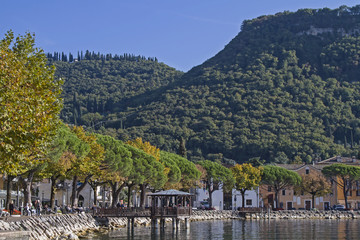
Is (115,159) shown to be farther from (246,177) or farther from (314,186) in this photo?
(314,186)

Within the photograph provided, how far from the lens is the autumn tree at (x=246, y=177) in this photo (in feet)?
392

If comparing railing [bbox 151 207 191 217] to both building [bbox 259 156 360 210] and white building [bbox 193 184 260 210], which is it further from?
building [bbox 259 156 360 210]

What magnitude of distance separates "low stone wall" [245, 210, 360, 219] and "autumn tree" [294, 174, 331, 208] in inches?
225

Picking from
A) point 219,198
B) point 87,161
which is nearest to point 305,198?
point 219,198

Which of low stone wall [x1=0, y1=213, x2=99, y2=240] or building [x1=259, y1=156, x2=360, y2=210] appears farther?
building [x1=259, y1=156, x2=360, y2=210]

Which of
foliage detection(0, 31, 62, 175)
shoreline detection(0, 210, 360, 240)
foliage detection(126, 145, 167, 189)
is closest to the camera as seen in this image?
foliage detection(0, 31, 62, 175)

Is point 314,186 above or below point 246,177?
below

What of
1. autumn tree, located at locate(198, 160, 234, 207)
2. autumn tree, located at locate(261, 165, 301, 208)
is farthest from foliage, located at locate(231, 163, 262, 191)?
autumn tree, located at locate(261, 165, 301, 208)

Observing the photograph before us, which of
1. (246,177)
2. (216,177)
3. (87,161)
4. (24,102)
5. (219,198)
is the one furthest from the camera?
(219,198)

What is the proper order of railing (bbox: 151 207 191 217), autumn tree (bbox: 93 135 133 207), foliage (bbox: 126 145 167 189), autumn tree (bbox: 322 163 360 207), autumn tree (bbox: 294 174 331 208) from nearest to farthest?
railing (bbox: 151 207 191 217), autumn tree (bbox: 93 135 133 207), foliage (bbox: 126 145 167 189), autumn tree (bbox: 294 174 331 208), autumn tree (bbox: 322 163 360 207)

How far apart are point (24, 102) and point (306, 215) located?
101334 millimetres

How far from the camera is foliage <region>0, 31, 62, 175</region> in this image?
28.3 metres

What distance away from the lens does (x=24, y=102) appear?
29.1 meters

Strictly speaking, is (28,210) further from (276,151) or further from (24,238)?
(276,151)
